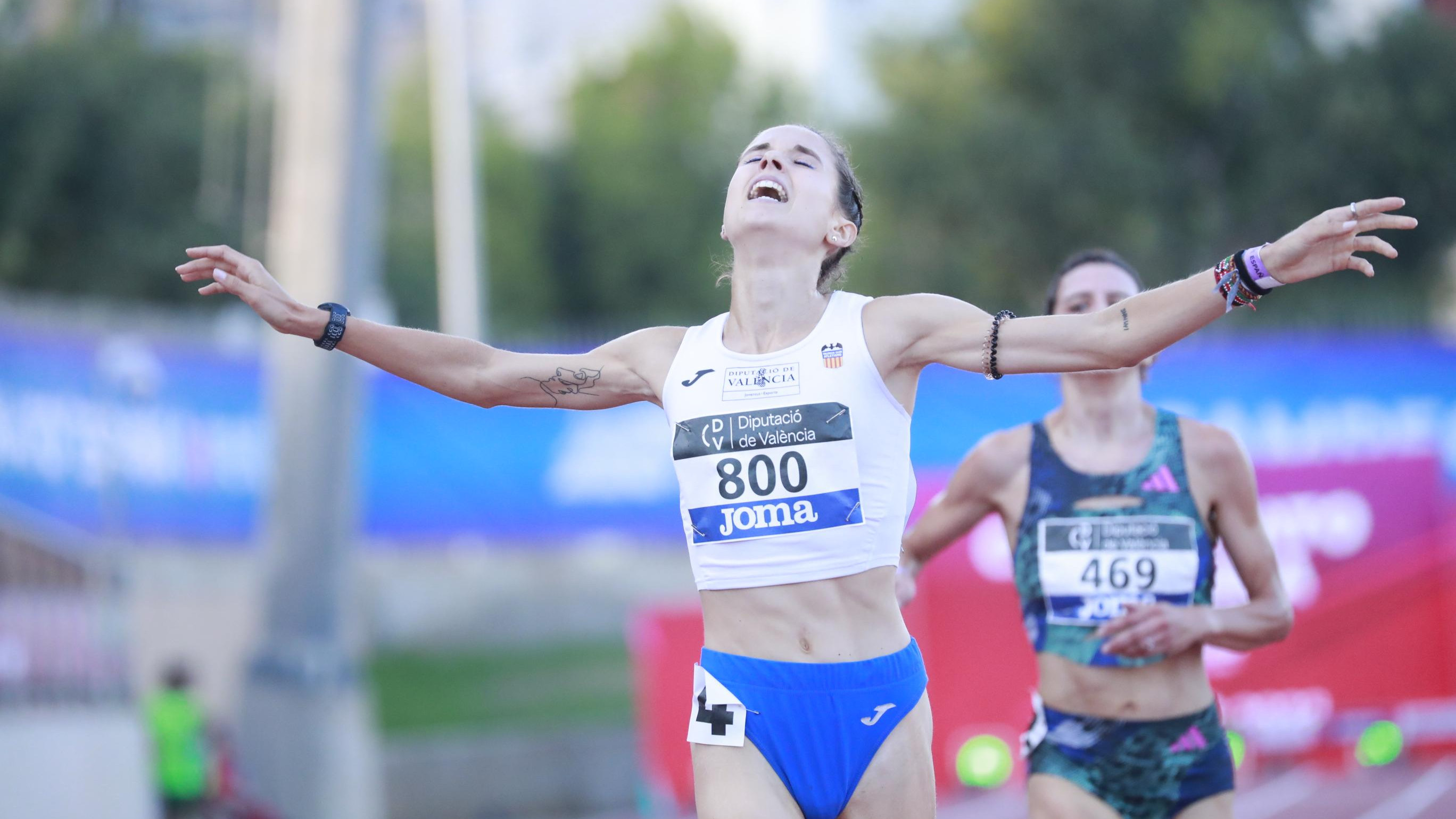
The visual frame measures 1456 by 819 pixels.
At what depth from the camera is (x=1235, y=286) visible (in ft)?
11.5

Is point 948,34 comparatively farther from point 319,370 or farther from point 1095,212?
point 319,370

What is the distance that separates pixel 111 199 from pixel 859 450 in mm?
32837

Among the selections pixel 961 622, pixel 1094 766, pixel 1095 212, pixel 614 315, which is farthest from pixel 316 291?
pixel 614 315

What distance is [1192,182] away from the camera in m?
32.8

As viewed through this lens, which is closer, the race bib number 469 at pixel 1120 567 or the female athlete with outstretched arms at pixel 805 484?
the female athlete with outstretched arms at pixel 805 484

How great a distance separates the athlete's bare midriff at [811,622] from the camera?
3.79m

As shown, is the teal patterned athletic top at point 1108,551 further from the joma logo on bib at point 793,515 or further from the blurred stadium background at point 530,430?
the blurred stadium background at point 530,430

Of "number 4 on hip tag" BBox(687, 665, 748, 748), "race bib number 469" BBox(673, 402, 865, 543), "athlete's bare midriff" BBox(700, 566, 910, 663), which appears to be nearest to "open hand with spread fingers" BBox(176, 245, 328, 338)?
"race bib number 469" BBox(673, 402, 865, 543)

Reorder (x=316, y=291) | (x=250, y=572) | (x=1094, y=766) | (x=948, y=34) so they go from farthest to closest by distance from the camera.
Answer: (x=948, y=34), (x=250, y=572), (x=316, y=291), (x=1094, y=766)

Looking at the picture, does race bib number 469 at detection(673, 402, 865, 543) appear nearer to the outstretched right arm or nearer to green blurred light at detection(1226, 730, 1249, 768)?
the outstretched right arm

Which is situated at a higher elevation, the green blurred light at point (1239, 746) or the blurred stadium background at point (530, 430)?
the blurred stadium background at point (530, 430)

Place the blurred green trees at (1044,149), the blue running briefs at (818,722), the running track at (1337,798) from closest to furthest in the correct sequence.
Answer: the blue running briefs at (818,722) → the running track at (1337,798) → the blurred green trees at (1044,149)

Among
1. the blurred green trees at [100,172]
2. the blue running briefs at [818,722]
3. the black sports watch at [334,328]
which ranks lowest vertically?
the blue running briefs at [818,722]

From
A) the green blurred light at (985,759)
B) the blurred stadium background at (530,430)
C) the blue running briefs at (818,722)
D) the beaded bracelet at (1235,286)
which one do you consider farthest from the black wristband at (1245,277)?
the green blurred light at (985,759)
